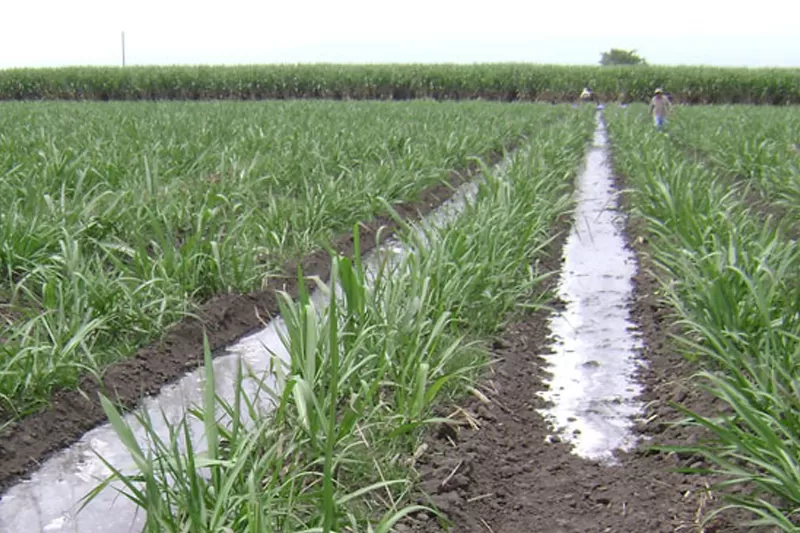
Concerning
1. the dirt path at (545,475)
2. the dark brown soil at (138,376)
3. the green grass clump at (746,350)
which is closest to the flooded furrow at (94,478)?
the dark brown soil at (138,376)

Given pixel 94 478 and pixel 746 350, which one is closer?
pixel 94 478

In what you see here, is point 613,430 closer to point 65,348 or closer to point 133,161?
point 65,348

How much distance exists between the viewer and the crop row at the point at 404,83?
32531 millimetres

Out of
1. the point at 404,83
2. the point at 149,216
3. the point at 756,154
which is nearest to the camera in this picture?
the point at 149,216

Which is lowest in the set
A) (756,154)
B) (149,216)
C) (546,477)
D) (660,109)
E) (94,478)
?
(546,477)

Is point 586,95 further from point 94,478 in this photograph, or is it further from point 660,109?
point 94,478

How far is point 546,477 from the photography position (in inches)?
120

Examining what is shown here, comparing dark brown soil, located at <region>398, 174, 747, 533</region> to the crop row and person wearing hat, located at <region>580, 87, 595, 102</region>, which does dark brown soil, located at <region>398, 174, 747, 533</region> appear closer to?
person wearing hat, located at <region>580, 87, 595, 102</region>

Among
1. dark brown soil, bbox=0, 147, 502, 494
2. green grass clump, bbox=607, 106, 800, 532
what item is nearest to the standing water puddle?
green grass clump, bbox=607, 106, 800, 532

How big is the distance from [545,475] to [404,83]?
30892mm

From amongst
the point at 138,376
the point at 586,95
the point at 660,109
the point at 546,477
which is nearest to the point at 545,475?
the point at 546,477

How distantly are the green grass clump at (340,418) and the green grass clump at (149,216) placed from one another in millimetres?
801

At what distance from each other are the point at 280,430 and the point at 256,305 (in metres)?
2.16

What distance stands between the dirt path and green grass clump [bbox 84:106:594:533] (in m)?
0.12
